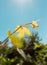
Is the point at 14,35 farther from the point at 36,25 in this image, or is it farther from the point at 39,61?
the point at 39,61

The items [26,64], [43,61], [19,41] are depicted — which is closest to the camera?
[19,41]

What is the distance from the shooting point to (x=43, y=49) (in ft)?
27.6

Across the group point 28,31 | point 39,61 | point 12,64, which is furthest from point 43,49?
point 28,31

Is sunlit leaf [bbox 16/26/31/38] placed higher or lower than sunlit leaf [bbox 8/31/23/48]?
higher

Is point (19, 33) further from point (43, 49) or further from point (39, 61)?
point (43, 49)

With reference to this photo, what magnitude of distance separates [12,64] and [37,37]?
1.66 metres

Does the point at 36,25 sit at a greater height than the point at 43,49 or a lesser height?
lesser

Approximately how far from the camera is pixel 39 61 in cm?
775

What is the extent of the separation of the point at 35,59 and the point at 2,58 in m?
1.37

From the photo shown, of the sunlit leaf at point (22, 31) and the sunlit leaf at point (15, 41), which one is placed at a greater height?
the sunlit leaf at point (22, 31)

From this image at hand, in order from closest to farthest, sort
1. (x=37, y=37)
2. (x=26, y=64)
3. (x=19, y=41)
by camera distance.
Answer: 1. (x=19, y=41)
2. (x=26, y=64)
3. (x=37, y=37)

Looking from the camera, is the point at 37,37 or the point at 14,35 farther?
the point at 37,37

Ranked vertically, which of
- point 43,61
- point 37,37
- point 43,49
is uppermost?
point 37,37

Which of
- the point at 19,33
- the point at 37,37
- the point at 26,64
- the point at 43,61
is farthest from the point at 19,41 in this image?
the point at 37,37
